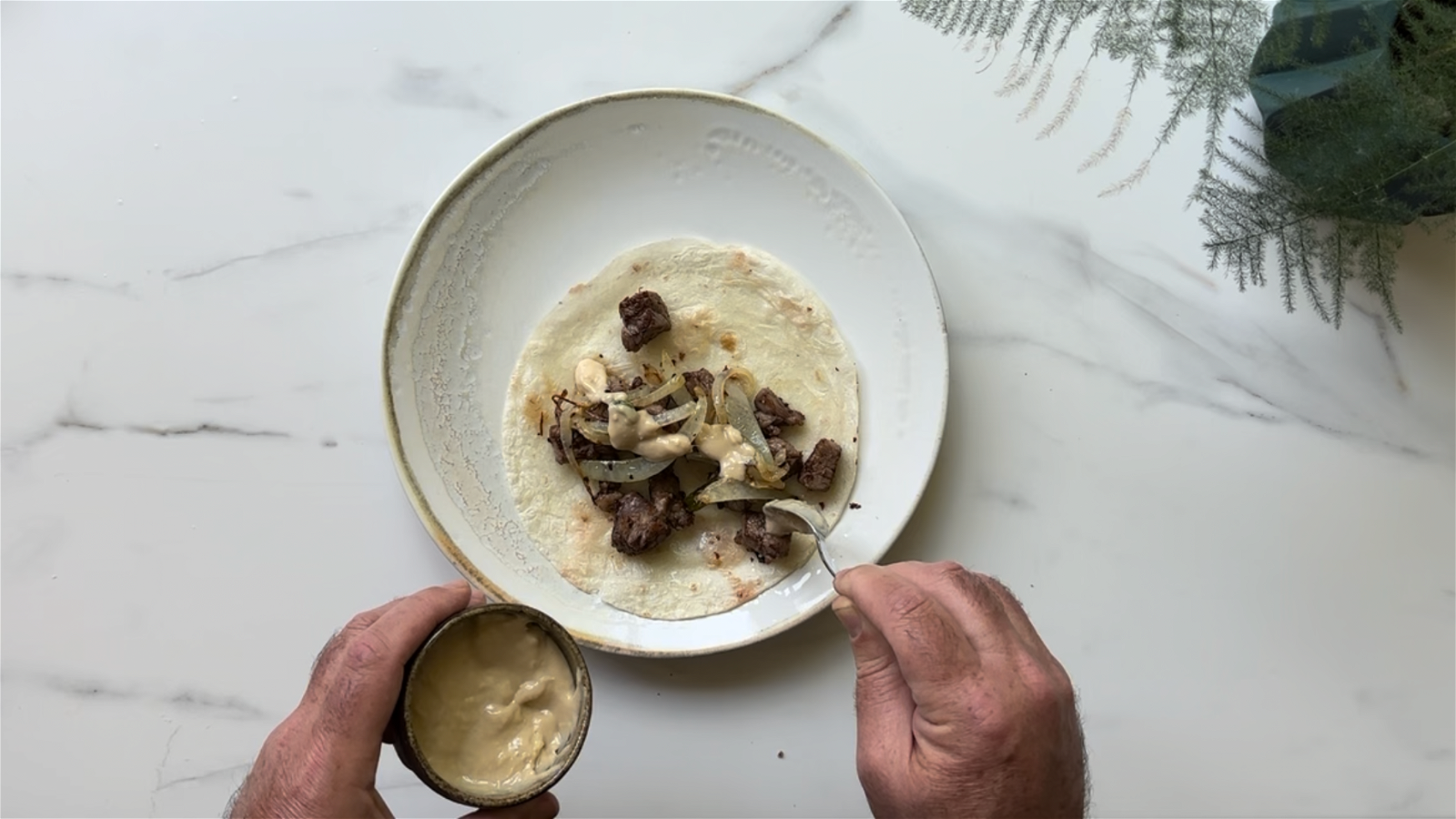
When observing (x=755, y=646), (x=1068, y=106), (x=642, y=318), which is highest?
(x=1068, y=106)

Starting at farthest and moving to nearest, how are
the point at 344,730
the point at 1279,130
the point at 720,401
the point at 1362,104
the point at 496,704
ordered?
the point at 720,401 → the point at 1279,130 → the point at 1362,104 → the point at 496,704 → the point at 344,730

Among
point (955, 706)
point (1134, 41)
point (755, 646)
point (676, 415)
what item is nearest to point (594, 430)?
point (676, 415)

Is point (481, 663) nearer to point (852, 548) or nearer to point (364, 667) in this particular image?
point (364, 667)

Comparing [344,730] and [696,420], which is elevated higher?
[696,420]

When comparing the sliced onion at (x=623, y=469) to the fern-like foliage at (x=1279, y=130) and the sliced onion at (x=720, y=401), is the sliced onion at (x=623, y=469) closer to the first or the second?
the sliced onion at (x=720, y=401)

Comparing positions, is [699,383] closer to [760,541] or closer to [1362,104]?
[760,541]

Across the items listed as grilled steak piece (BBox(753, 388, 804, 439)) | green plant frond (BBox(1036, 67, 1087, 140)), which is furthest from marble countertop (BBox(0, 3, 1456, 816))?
grilled steak piece (BBox(753, 388, 804, 439))
